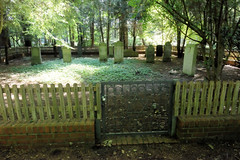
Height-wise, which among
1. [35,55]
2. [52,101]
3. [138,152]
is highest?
[35,55]

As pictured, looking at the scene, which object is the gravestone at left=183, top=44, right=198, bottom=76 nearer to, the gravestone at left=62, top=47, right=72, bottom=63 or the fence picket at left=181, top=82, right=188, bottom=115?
the fence picket at left=181, top=82, right=188, bottom=115

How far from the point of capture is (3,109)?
3.13 meters

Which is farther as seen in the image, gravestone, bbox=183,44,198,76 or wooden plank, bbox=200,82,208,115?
gravestone, bbox=183,44,198,76

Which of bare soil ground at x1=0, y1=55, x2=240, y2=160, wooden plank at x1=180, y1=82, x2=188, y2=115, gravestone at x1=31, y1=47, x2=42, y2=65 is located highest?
gravestone at x1=31, y1=47, x2=42, y2=65

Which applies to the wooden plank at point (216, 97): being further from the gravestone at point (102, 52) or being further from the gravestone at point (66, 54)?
the gravestone at point (66, 54)

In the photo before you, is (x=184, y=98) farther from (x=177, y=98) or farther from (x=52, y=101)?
(x=52, y=101)

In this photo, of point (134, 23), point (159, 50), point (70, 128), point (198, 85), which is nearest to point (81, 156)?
point (70, 128)

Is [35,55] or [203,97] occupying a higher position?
[35,55]

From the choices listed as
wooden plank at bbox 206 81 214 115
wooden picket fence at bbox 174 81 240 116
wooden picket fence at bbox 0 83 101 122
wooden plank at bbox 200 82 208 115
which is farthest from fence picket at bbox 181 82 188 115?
wooden picket fence at bbox 0 83 101 122

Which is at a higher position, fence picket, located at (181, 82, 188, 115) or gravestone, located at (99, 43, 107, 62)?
gravestone, located at (99, 43, 107, 62)

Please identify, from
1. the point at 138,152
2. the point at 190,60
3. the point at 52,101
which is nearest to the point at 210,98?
the point at 138,152

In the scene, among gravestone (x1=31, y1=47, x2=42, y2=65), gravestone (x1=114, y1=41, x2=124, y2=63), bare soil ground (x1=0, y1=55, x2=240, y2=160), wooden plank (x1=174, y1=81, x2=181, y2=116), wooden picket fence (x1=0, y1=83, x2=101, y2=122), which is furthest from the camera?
gravestone (x1=114, y1=41, x2=124, y2=63)

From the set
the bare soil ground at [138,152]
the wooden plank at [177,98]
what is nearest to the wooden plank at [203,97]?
the wooden plank at [177,98]

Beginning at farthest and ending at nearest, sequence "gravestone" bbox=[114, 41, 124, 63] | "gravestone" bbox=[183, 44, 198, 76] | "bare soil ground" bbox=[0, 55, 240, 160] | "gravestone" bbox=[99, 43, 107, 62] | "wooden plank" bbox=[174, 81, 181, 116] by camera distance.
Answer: "gravestone" bbox=[99, 43, 107, 62] → "gravestone" bbox=[114, 41, 124, 63] → "gravestone" bbox=[183, 44, 198, 76] → "wooden plank" bbox=[174, 81, 181, 116] → "bare soil ground" bbox=[0, 55, 240, 160]
